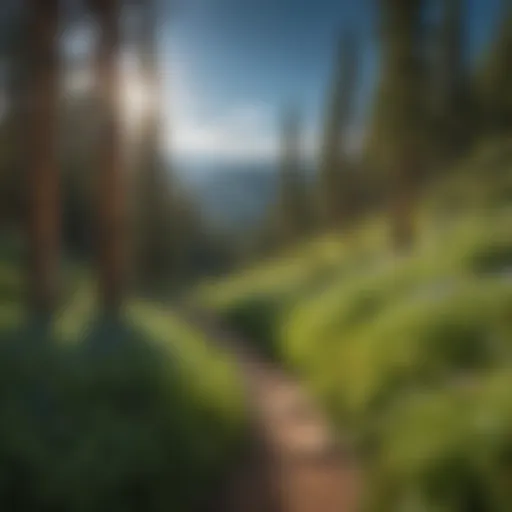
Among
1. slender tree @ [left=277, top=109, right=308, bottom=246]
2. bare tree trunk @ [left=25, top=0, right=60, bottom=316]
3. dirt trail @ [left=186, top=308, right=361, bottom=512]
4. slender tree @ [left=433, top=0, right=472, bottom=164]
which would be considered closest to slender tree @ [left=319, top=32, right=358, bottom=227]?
slender tree @ [left=277, top=109, right=308, bottom=246]

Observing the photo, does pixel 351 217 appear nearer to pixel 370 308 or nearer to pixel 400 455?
pixel 370 308

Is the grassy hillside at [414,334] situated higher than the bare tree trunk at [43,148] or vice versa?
the bare tree trunk at [43,148]

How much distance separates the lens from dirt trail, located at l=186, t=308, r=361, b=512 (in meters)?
1.97

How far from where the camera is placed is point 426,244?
1937mm

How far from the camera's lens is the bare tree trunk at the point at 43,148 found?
2016mm

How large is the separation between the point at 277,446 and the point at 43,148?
1091 millimetres

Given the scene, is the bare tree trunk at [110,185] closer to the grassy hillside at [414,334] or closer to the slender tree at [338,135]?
the grassy hillside at [414,334]

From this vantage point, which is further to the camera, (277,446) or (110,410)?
(277,446)

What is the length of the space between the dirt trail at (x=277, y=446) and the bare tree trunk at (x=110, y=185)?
25 centimetres

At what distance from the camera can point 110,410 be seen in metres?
1.99

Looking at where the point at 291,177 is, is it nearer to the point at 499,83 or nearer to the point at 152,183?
the point at 152,183

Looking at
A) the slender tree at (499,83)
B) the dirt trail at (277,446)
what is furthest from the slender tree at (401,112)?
the dirt trail at (277,446)

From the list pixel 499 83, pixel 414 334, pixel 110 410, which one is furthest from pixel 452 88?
pixel 110 410

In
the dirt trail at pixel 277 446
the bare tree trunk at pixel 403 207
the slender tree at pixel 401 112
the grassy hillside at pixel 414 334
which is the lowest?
the dirt trail at pixel 277 446
